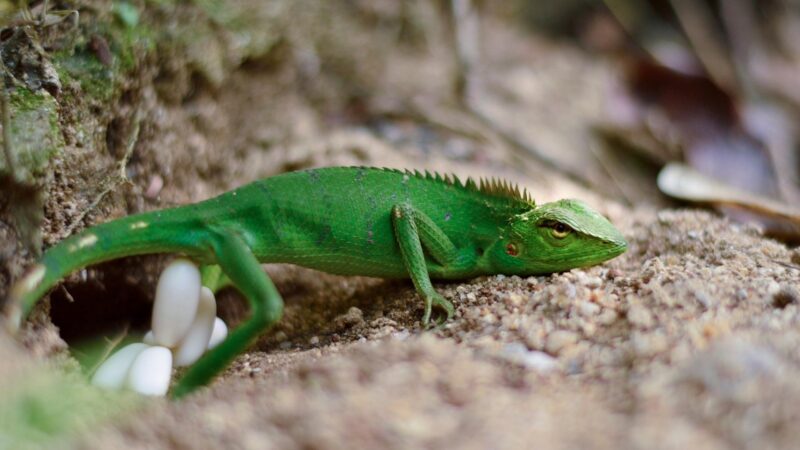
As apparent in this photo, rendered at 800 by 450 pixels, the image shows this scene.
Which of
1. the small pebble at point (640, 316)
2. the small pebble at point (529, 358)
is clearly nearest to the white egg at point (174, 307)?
the small pebble at point (529, 358)

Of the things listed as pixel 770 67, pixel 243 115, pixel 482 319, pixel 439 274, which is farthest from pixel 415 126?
pixel 770 67

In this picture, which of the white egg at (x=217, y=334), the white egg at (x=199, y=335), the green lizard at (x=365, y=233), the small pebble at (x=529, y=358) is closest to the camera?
the small pebble at (x=529, y=358)

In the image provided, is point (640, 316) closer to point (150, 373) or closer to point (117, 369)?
point (150, 373)

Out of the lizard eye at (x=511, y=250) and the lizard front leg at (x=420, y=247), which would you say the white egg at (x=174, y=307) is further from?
the lizard eye at (x=511, y=250)

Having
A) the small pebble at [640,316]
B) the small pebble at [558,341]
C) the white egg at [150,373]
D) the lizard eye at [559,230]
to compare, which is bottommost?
the white egg at [150,373]

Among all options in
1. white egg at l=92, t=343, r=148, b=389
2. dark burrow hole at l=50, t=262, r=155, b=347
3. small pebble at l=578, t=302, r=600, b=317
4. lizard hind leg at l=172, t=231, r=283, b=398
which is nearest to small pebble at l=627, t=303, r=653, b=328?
small pebble at l=578, t=302, r=600, b=317

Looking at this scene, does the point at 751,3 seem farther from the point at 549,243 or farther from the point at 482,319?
the point at 482,319

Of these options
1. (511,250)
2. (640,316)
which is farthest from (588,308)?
(511,250)
